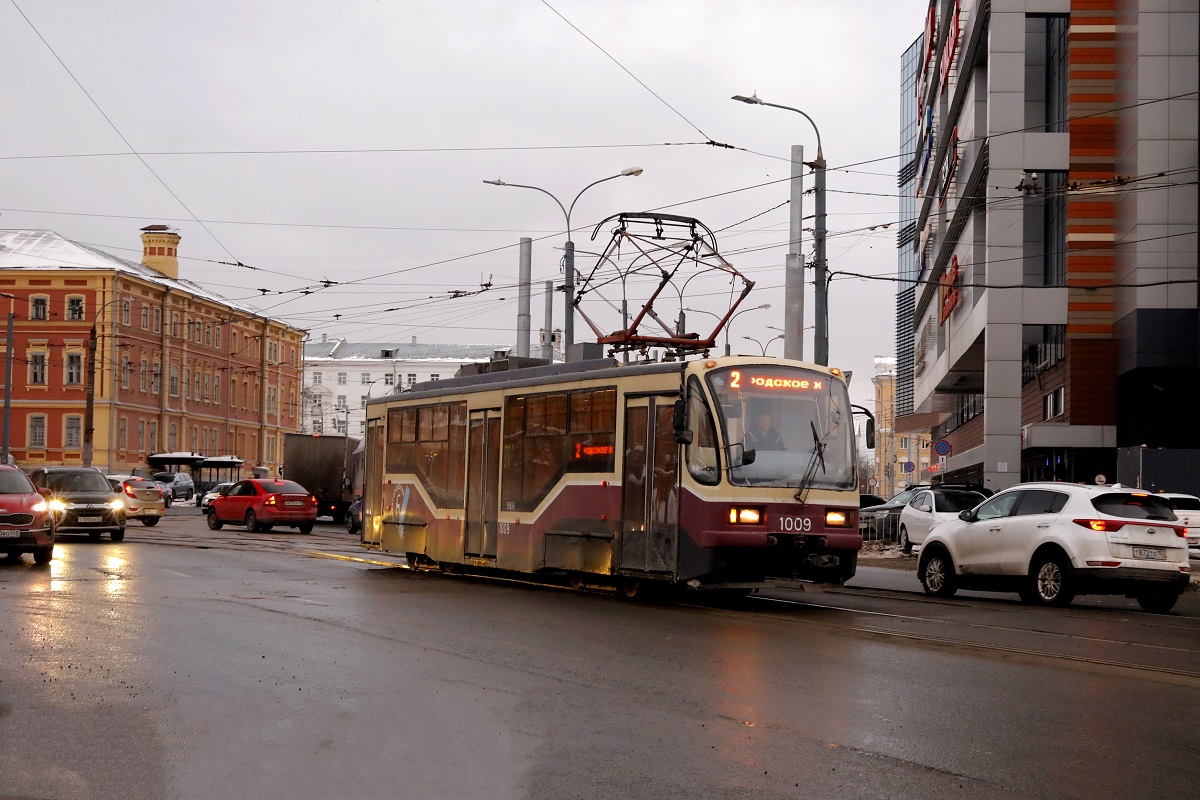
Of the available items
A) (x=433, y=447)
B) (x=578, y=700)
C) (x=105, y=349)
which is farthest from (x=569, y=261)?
→ (x=105, y=349)

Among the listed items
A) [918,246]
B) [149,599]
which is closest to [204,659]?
[149,599]

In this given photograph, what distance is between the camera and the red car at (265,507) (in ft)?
135

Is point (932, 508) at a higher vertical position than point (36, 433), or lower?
lower

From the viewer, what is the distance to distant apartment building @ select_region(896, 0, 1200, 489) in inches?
1608

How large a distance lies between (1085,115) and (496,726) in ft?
129

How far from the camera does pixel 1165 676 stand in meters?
10.9

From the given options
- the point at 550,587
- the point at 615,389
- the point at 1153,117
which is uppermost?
the point at 1153,117

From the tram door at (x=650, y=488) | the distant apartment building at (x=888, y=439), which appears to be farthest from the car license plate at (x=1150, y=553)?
the distant apartment building at (x=888, y=439)

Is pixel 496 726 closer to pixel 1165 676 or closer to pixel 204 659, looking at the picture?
pixel 204 659

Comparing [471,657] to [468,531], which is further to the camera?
→ [468,531]

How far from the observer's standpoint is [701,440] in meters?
16.4

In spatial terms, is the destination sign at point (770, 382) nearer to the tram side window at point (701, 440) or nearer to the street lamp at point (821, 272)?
the tram side window at point (701, 440)

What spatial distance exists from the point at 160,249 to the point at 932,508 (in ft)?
228

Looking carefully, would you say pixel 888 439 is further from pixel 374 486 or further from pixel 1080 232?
pixel 374 486
